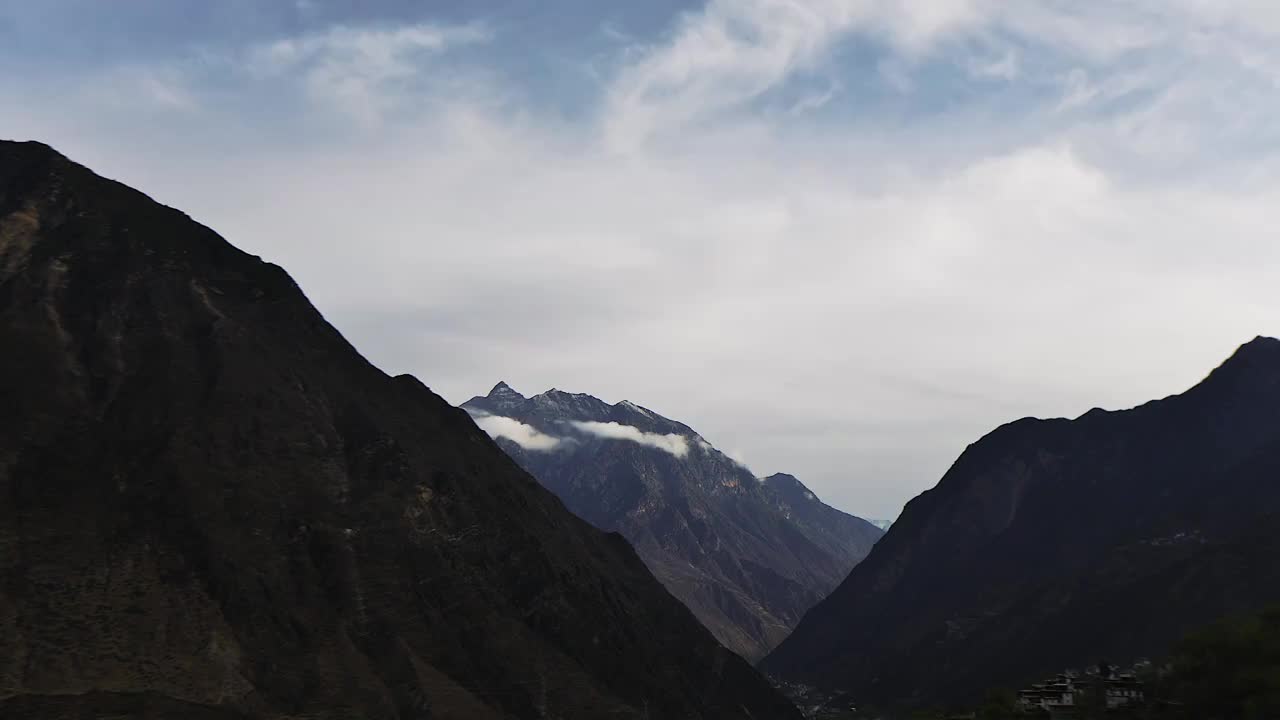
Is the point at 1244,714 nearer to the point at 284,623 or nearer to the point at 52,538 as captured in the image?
the point at 284,623

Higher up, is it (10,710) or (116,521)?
(116,521)

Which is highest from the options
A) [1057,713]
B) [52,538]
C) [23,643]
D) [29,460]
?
[29,460]

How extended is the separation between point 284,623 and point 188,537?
2154cm

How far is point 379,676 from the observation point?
196m

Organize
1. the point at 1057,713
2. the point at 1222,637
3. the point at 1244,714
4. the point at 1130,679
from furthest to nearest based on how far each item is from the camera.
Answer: the point at 1130,679 < the point at 1057,713 < the point at 1222,637 < the point at 1244,714

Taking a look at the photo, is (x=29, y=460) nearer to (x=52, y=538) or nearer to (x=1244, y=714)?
(x=52, y=538)

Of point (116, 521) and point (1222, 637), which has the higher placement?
point (116, 521)

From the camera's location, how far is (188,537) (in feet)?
655

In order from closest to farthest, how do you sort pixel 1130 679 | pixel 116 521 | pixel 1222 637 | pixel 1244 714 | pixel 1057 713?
pixel 1244 714 → pixel 1222 637 → pixel 1057 713 → pixel 1130 679 → pixel 116 521

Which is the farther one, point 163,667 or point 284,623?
point 284,623


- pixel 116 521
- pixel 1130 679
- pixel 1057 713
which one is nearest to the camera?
pixel 1057 713

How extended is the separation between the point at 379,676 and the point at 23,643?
53758 mm

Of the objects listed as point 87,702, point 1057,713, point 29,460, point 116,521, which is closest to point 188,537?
point 116,521

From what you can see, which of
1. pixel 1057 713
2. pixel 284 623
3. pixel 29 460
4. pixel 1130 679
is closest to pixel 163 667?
pixel 284 623
